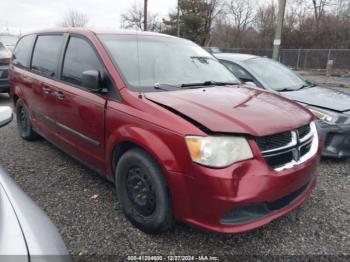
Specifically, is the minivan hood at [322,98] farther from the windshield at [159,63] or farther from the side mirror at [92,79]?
the side mirror at [92,79]

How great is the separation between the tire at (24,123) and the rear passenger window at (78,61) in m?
1.64

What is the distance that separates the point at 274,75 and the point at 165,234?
3.57 meters

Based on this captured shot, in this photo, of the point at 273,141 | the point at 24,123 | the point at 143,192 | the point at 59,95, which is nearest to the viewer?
the point at 273,141

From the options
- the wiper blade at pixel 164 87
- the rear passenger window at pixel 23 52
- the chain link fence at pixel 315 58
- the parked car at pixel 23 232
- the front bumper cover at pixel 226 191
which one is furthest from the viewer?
the chain link fence at pixel 315 58

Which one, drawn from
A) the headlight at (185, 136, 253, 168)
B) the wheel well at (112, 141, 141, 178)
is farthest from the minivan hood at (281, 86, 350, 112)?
the wheel well at (112, 141, 141, 178)

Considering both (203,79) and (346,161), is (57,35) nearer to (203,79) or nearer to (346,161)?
(203,79)

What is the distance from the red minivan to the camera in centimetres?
218

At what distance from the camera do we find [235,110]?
2461 millimetres

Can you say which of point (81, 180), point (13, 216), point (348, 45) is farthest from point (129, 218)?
point (348, 45)

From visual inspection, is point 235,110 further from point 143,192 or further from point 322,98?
point 322,98

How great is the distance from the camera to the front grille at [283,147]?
2289 mm

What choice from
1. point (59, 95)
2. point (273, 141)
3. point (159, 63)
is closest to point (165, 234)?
point (273, 141)

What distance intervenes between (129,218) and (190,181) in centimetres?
92

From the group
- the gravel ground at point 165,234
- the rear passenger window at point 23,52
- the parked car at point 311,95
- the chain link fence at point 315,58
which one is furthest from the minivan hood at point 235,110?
the chain link fence at point 315,58
